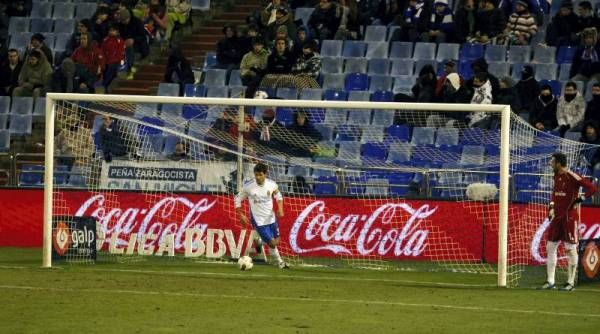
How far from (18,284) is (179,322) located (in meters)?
4.48

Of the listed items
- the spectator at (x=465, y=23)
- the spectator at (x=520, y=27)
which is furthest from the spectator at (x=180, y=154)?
the spectator at (x=520, y=27)

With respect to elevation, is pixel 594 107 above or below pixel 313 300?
above

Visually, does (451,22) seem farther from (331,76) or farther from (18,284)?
(18,284)

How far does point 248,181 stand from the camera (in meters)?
23.9

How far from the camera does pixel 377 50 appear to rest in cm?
3020

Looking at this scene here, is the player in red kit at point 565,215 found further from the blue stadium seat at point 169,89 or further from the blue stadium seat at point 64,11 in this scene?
the blue stadium seat at point 64,11

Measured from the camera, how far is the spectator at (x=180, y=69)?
31156 millimetres

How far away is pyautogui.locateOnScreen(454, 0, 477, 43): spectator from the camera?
29.2 meters

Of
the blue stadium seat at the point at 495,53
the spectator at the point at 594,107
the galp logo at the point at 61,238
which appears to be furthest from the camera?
the blue stadium seat at the point at 495,53

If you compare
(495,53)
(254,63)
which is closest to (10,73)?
(254,63)

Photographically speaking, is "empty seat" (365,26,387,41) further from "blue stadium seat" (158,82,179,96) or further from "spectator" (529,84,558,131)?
"spectator" (529,84,558,131)

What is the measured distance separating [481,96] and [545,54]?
2376 millimetres

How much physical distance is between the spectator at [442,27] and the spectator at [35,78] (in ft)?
27.0

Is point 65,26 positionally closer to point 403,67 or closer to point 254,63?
point 254,63
